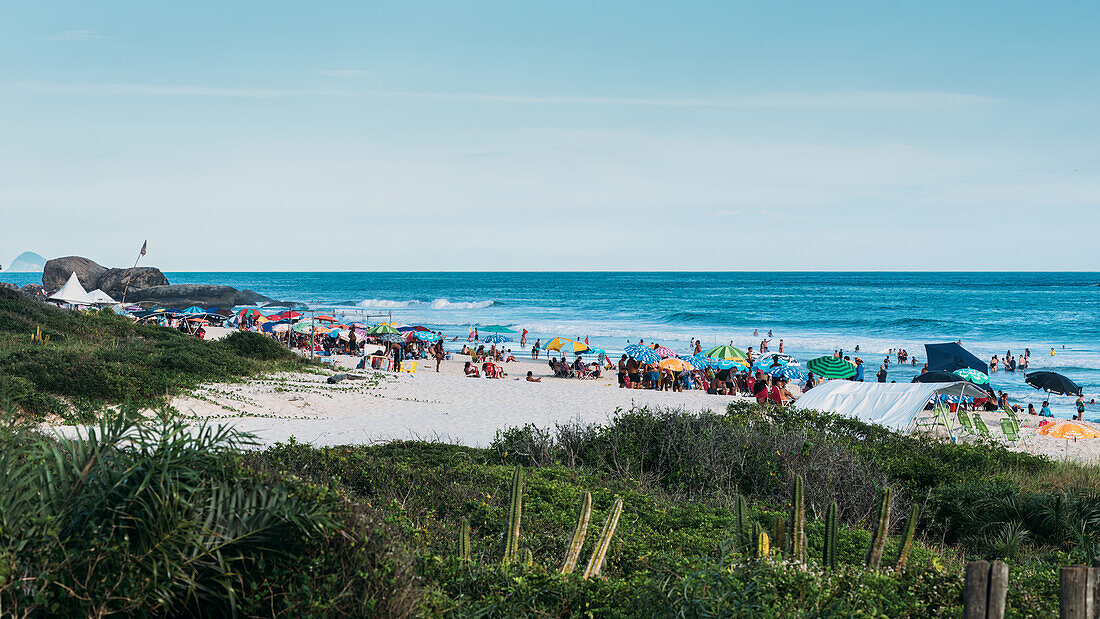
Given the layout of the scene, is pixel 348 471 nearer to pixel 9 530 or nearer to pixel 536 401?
pixel 9 530

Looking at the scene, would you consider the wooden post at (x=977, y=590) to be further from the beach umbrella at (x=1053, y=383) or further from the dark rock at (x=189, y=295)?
the dark rock at (x=189, y=295)

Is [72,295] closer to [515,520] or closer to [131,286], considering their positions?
[515,520]

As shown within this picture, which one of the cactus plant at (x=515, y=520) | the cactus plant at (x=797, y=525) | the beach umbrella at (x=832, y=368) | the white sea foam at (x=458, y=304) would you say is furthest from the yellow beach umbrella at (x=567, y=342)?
the white sea foam at (x=458, y=304)

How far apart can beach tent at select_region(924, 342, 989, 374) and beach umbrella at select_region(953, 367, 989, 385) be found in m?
0.49

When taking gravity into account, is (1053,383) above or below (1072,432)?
above

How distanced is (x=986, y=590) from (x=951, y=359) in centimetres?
2193

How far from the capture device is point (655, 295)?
100m

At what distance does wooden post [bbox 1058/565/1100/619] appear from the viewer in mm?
3502

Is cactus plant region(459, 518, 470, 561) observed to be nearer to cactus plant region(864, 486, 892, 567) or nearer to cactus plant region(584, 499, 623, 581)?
cactus plant region(584, 499, 623, 581)

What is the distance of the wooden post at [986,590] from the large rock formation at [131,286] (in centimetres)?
7512

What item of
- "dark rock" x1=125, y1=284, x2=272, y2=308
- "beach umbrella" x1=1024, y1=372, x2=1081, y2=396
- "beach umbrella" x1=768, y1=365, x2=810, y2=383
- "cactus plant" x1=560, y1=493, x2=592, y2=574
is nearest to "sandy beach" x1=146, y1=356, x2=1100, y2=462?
"beach umbrella" x1=1024, y1=372, x2=1081, y2=396

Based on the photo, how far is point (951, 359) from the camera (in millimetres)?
23109

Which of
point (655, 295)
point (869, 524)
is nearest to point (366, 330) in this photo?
point (869, 524)

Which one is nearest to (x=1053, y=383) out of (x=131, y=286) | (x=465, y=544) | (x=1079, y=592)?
(x=1079, y=592)
